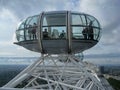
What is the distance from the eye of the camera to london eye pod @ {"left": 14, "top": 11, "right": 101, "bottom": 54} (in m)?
28.9

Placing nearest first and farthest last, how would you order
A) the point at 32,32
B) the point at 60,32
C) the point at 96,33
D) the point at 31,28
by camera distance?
1. the point at 60,32
2. the point at 32,32
3. the point at 31,28
4. the point at 96,33

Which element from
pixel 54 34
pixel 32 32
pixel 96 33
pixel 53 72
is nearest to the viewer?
pixel 54 34

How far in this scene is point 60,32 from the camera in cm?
2883

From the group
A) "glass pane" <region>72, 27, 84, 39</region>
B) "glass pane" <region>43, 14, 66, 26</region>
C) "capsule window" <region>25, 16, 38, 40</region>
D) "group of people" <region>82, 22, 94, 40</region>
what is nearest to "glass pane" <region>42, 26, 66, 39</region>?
"glass pane" <region>43, 14, 66, 26</region>

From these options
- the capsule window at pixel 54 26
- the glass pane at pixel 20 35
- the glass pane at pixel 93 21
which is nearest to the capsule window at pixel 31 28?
the glass pane at pixel 20 35

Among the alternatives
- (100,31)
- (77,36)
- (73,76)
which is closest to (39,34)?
(77,36)

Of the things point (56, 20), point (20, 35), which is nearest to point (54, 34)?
point (56, 20)

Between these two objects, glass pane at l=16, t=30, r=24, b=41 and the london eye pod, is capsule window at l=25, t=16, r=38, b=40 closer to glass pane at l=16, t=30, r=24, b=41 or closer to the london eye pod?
the london eye pod

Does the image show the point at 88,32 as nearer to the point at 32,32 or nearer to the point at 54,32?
the point at 54,32

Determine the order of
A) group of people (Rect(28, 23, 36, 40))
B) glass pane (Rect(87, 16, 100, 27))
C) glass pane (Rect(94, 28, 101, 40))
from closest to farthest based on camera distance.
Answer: group of people (Rect(28, 23, 36, 40)), glass pane (Rect(87, 16, 100, 27)), glass pane (Rect(94, 28, 101, 40))

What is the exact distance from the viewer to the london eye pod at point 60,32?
28906mm

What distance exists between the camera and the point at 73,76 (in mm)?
35312

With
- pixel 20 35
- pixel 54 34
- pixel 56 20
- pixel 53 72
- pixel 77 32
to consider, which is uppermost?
pixel 56 20

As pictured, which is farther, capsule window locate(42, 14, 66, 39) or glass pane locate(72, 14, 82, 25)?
glass pane locate(72, 14, 82, 25)
